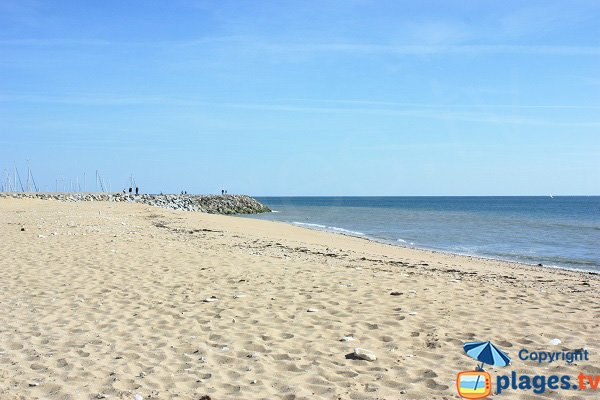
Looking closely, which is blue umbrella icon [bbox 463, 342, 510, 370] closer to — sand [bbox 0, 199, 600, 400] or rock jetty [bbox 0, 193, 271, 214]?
sand [bbox 0, 199, 600, 400]

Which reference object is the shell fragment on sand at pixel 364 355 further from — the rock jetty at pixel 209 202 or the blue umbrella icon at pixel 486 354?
the rock jetty at pixel 209 202

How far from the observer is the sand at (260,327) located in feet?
16.0

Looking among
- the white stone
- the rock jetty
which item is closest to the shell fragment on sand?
the white stone

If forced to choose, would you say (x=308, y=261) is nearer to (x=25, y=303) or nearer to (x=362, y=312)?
(x=362, y=312)

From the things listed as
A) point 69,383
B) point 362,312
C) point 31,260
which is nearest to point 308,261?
point 362,312

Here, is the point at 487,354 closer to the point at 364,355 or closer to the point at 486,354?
the point at 486,354

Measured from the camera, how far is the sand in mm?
4867

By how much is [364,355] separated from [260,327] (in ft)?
5.76

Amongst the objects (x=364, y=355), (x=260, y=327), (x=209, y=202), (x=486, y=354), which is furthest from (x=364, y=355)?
(x=209, y=202)

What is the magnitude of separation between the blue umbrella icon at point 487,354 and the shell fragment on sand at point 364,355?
1089 millimetres

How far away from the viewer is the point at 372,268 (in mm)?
12406

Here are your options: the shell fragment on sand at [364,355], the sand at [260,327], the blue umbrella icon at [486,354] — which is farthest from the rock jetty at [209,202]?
the blue umbrella icon at [486,354]

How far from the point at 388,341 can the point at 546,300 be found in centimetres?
423

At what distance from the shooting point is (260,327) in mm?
6730
